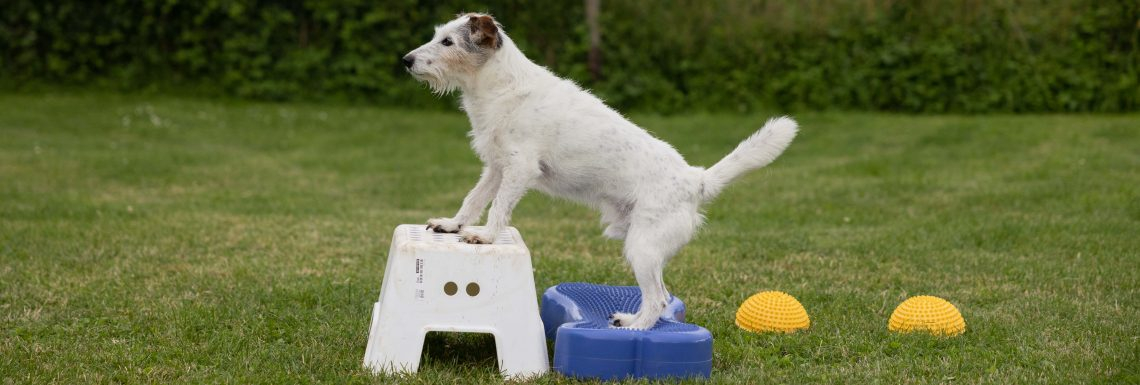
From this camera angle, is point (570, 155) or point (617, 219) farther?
point (617, 219)

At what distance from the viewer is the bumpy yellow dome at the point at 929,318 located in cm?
514

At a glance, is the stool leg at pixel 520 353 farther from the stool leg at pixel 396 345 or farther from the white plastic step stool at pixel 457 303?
the stool leg at pixel 396 345

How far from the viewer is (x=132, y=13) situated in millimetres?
15805

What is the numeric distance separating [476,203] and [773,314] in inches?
57.8

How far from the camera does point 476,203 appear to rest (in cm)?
496

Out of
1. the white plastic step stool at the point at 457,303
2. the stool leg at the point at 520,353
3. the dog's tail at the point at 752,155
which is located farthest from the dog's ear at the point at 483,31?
the stool leg at the point at 520,353

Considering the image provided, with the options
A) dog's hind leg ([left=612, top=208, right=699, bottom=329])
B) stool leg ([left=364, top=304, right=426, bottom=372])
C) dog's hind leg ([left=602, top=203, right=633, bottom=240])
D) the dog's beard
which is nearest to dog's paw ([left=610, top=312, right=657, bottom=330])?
dog's hind leg ([left=612, top=208, right=699, bottom=329])

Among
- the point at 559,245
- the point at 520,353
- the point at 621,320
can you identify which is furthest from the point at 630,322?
the point at 559,245

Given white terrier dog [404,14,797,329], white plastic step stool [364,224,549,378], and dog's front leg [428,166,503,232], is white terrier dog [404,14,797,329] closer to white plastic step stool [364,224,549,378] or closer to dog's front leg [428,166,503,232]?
dog's front leg [428,166,503,232]

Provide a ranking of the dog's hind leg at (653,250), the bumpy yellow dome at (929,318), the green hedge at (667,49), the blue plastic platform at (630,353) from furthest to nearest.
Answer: the green hedge at (667,49) < the bumpy yellow dome at (929,318) < the dog's hind leg at (653,250) < the blue plastic platform at (630,353)

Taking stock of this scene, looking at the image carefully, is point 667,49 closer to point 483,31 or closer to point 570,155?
point 483,31

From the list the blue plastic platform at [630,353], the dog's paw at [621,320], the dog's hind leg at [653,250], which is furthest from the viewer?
the dog's paw at [621,320]

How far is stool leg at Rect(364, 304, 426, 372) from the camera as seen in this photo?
4406 millimetres

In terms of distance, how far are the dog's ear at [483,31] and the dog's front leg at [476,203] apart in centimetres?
54
